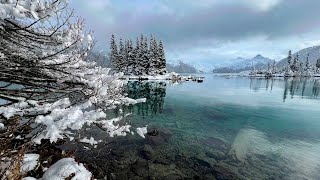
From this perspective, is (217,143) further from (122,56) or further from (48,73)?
(122,56)

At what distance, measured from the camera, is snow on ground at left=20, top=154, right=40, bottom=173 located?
5536 millimetres

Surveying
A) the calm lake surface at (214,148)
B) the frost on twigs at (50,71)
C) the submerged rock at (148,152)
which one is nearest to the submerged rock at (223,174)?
the calm lake surface at (214,148)

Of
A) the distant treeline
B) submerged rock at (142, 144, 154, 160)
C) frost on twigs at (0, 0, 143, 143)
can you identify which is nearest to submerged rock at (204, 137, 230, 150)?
submerged rock at (142, 144, 154, 160)

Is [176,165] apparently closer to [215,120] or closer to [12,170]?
[12,170]

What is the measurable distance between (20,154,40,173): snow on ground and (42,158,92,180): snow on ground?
1.17 feet

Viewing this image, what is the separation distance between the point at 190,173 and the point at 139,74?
76.8 metres

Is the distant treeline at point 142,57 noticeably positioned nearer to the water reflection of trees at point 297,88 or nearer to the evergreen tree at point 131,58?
the evergreen tree at point 131,58

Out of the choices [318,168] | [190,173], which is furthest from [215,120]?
[190,173]

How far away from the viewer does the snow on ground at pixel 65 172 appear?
18.4 feet

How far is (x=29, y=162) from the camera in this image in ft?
18.8

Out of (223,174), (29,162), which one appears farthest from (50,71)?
(223,174)

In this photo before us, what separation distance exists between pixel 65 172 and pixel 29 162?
2.76 feet

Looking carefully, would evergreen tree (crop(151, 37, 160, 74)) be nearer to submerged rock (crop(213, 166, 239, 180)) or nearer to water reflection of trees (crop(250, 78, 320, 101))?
water reflection of trees (crop(250, 78, 320, 101))

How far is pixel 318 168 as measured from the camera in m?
14.7
